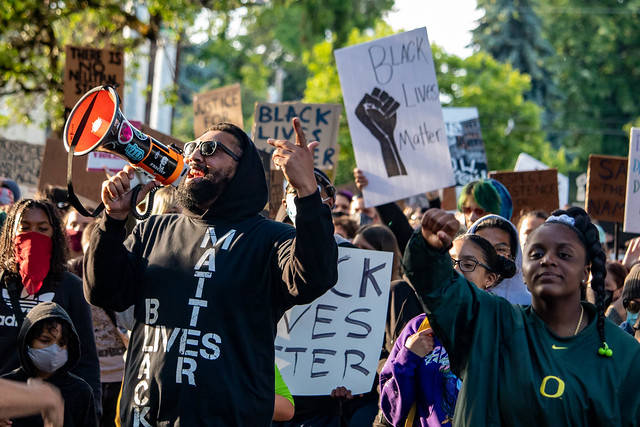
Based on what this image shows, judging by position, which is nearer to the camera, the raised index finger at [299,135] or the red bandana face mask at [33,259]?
the raised index finger at [299,135]

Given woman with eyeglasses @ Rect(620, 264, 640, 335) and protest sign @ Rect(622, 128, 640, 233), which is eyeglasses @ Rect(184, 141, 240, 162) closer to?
woman with eyeglasses @ Rect(620, 264, 640, 335)

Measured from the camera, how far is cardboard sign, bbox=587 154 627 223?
28.7 feet

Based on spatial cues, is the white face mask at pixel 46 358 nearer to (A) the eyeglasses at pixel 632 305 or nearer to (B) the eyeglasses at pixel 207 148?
(B) the eyeglasses at pixel 207 148

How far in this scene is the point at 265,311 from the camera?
355cm

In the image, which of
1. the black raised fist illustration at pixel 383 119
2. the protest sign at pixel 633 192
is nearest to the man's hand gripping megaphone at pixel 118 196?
the black raised fist illustration at pixel 383 119

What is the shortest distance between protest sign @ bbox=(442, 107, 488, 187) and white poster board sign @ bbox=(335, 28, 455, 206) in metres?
3.50

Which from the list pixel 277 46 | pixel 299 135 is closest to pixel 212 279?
pixel 299 135

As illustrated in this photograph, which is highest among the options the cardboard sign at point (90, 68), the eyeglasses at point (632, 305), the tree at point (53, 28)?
the tree at point (53, 28)

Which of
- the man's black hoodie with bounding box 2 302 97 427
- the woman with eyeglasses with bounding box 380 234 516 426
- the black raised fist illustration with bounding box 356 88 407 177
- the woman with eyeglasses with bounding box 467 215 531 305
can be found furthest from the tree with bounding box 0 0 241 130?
the woman with eyeglasses with bounding box 380 234 516 426

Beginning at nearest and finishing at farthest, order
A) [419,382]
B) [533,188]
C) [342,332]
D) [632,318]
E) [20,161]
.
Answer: [419,382], [342,332], [632,318], [533,188], [20,161]

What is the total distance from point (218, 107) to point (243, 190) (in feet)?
21.8

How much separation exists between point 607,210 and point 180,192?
588 cm

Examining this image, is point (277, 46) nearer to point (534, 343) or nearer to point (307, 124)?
point (307, 124)

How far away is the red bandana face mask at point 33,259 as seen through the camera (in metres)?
4.80
